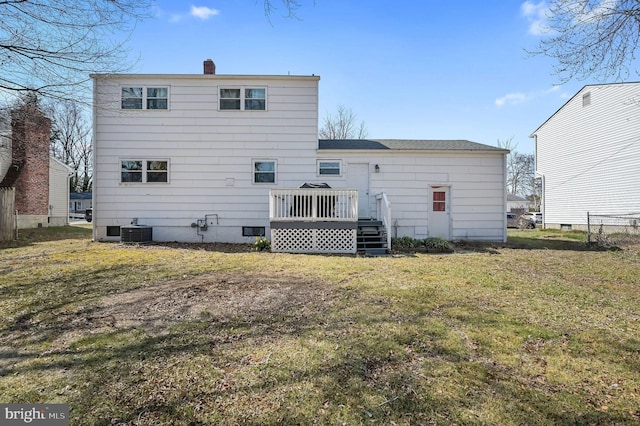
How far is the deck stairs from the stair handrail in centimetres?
21

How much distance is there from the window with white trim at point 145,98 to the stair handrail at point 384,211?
8433mm

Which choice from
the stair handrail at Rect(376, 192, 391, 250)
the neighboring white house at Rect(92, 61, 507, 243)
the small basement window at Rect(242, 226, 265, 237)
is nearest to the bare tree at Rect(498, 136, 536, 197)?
the neighboring white house at Rect(92, 61, 507, 243)

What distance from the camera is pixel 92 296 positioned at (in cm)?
509

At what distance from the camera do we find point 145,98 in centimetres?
1175

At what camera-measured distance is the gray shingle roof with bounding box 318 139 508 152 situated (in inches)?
464

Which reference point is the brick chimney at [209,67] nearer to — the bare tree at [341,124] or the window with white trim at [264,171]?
the window with white trim at [264,171]

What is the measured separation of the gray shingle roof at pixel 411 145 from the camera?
1177 cm

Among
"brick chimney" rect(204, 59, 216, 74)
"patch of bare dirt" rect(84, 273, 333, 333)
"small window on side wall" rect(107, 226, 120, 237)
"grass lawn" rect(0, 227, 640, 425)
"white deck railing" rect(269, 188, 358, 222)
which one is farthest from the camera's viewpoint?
"brick chimney" rect(204, 59, 216, 74)

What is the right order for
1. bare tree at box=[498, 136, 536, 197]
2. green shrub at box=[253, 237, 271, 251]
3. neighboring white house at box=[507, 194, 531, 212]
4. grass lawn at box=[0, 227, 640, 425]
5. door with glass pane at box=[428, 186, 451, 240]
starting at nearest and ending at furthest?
grass lawn at box=[0, 227, 640, 425], green shrub at box=[253, 237, 271, 251], door with glass pane at box=[428, 186, 451, 240], neighboring white house at box=[507, 194, 531, 212], bare tree at box=[498, 136, 536, 197]

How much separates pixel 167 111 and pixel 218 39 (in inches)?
216

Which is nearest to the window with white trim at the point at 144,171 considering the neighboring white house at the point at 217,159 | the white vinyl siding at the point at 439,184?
the neighboring white house at the point at 217,159

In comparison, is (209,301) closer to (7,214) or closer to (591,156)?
(7,214)

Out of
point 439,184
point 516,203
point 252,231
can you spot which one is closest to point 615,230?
point 439,184

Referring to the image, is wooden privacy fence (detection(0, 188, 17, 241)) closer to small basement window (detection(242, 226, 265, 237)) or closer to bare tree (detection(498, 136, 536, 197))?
small basement window (detection(242, 226, 265, 237))
